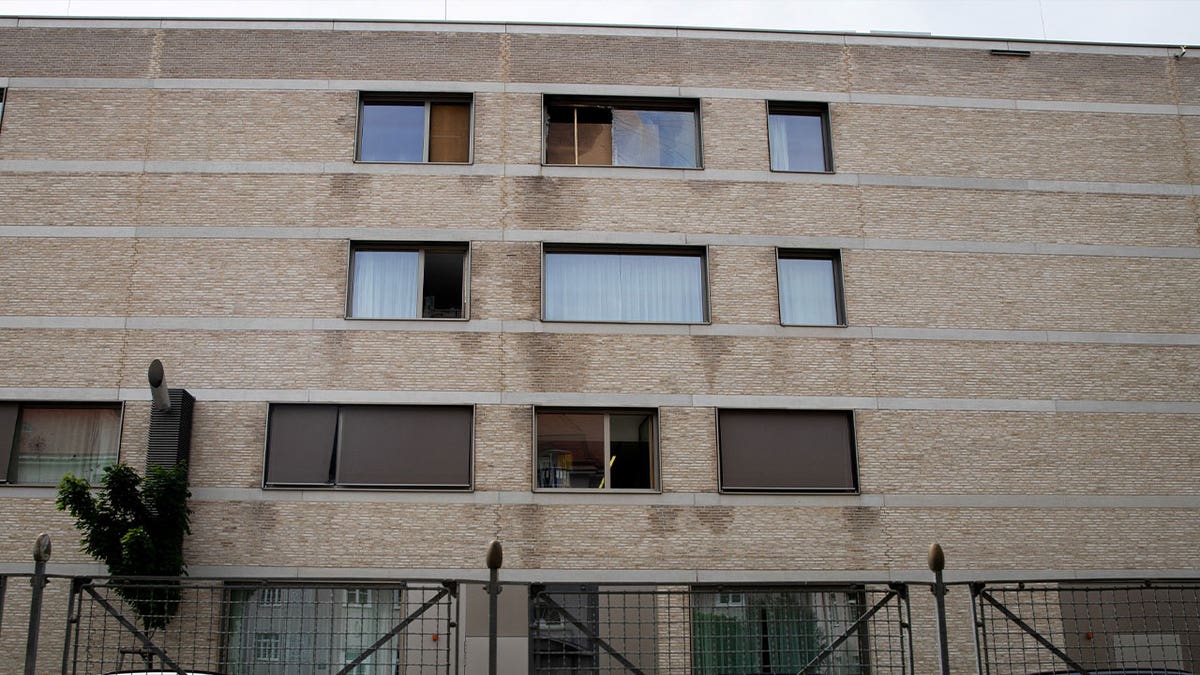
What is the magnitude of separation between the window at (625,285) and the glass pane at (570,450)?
183 cm

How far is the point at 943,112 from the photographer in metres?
20.1

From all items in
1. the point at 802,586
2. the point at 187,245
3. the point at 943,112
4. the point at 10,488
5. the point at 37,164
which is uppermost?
the point at 943,112

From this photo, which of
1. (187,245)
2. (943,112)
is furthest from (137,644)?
(943,112)

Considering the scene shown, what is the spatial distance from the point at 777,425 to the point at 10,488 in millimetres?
12772

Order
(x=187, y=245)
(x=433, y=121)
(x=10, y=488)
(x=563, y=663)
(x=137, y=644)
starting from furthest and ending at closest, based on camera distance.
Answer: (x=433, y=121) < (x=187, y=245) < (x=10, y=488) < (x=137, y=644) < (x=563, y=663)

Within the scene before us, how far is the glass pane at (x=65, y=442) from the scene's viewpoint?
1759cm

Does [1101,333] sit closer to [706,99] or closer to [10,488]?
[706,99]

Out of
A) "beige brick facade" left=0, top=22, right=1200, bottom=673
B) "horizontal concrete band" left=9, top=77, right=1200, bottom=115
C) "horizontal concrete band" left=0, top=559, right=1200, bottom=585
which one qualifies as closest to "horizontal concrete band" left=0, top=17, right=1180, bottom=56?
"beige brick facade" left=0, top=22, right=1200, bottom=673

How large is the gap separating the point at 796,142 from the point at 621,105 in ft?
11.2

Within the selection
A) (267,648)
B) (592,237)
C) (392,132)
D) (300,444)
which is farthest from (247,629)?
(392,132)

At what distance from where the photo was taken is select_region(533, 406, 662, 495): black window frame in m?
17.6

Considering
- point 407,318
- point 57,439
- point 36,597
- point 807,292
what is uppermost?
point 807,292

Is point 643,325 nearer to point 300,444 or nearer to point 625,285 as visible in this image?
point 625,285

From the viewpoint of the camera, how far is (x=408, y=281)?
61.5ft
